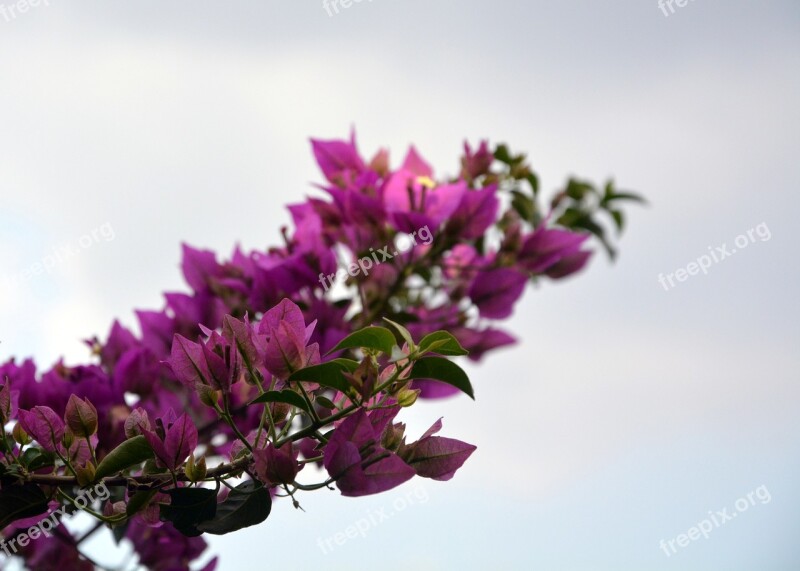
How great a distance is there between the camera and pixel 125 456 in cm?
55

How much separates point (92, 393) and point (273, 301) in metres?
0.23

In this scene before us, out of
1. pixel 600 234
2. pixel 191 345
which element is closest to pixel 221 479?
pixel 191 345

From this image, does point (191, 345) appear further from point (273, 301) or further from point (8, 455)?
point (273, 301)

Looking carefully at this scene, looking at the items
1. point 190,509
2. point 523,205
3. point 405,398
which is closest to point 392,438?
point 405,398

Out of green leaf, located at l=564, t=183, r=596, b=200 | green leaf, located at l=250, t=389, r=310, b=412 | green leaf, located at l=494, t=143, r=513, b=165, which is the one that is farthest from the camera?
green leaf, located at l=564, t=183, r=596, b=200

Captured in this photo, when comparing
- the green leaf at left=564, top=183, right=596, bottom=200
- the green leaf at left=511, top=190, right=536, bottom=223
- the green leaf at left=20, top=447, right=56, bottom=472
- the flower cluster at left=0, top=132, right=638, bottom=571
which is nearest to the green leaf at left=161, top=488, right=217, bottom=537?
the flower cluster at left=0, top=132, right=638, bottom=571

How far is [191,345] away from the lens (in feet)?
1.81

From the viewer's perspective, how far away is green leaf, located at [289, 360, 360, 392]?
0.50 metres

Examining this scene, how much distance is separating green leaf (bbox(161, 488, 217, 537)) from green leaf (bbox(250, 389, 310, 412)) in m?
0.08

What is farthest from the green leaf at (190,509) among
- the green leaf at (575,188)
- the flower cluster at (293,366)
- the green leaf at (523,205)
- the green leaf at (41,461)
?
the green leaf at (575,188)

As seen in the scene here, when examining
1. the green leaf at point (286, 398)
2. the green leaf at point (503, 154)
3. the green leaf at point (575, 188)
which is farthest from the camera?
the green leaf at point (575, 188)

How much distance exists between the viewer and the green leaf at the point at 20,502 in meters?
0.54

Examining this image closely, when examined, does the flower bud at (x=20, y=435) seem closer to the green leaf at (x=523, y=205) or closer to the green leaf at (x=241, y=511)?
the green leaf at (x=241, y=511)

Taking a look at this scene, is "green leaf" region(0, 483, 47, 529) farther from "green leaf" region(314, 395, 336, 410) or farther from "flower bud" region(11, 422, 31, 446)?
"green leaf" region(314, 395, 336, 410)
